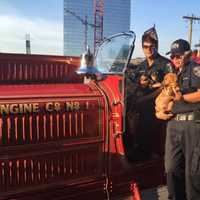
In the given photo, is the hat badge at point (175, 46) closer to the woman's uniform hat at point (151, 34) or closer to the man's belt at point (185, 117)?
the woman's uniform hat at point (151, 34)

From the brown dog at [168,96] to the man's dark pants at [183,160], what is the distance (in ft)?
0.40

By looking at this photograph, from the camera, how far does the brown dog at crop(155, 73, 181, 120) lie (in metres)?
3.62

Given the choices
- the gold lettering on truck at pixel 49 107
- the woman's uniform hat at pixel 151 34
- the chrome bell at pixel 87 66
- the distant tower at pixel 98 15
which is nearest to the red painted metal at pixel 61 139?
the gold lettering on truck at pixel 49 107

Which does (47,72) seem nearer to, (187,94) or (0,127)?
(0,127)

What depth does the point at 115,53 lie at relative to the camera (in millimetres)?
4000

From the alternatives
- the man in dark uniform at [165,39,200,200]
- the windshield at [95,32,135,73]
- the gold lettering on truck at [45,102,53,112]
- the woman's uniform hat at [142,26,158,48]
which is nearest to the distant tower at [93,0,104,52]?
the woman's uniform hat at [142,26,158,48]

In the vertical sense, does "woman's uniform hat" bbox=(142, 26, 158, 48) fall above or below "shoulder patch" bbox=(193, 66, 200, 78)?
above

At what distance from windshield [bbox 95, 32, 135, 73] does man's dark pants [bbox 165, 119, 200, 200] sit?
80cm

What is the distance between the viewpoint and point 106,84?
3742mm

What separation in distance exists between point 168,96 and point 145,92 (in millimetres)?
459

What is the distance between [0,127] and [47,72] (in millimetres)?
1043

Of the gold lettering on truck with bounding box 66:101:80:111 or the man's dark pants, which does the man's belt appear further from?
the gold lettering on truck with bounding box 66:101:80:111

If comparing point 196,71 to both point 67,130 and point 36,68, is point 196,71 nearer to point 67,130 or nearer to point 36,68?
point 67,130

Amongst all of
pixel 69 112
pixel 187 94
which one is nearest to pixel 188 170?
pixel 187 94
